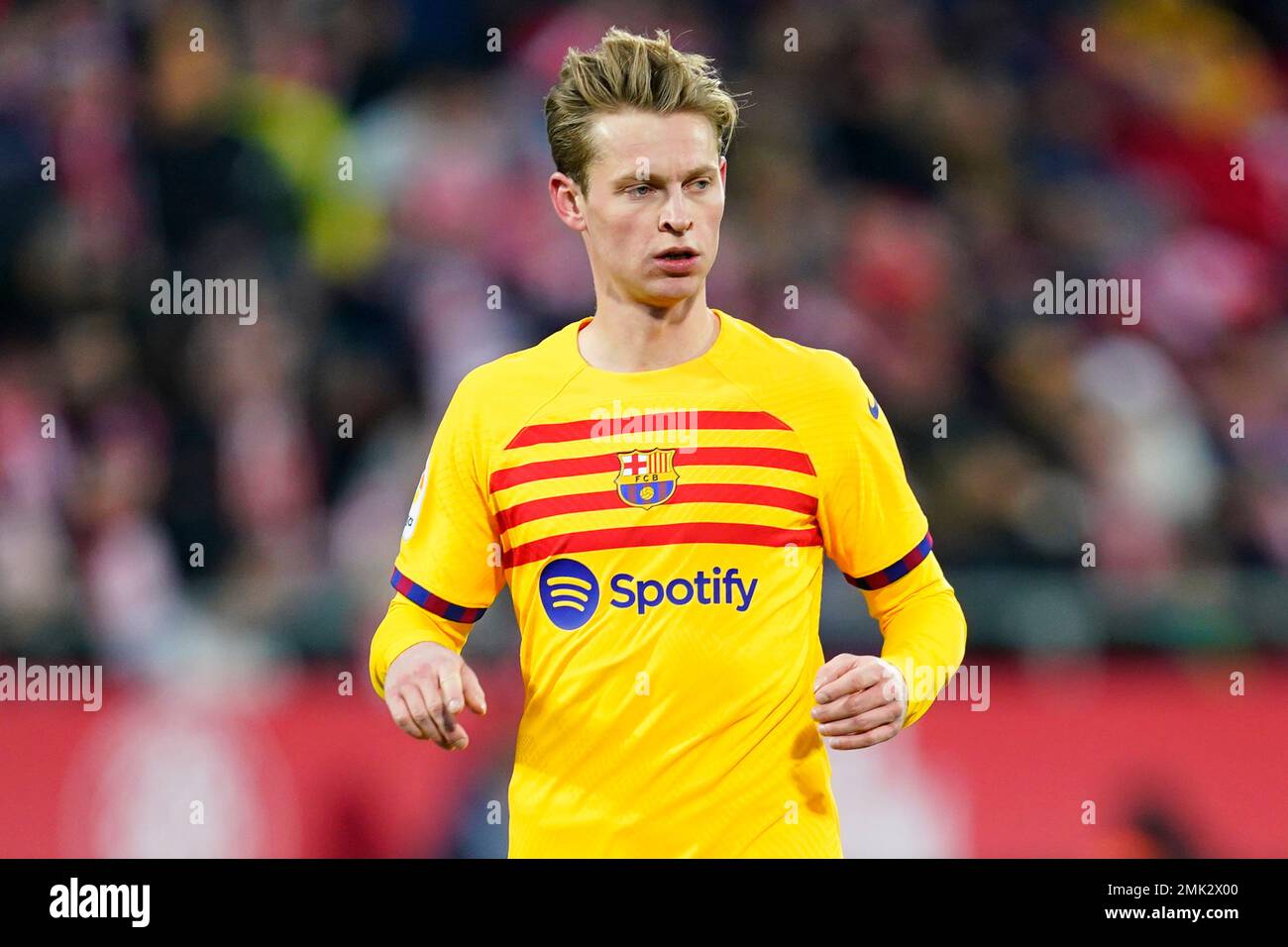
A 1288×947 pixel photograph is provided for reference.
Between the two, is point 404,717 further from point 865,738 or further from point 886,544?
point 886,544

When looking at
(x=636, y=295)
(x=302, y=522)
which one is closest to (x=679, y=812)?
(x=636, y=295)

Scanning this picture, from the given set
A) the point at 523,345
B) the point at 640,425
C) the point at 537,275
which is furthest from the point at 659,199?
the point at 537,275

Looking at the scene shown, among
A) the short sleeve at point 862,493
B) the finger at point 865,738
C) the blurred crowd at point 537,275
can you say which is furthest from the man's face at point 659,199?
the blurred crowd at point 537,275

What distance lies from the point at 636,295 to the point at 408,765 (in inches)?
108

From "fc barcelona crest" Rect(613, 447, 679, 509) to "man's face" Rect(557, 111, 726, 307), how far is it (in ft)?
1.01

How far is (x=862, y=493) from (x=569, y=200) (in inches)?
33.8

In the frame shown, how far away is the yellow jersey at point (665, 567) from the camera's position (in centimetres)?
338

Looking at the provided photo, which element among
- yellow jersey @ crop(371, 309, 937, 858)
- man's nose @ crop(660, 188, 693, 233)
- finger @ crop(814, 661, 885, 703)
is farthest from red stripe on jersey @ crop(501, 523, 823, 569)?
man's nose @ crop(660, 188, 693, 233)

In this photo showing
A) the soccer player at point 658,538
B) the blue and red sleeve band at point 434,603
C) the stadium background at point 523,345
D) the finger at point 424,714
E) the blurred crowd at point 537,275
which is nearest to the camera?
the finger at point 424,714

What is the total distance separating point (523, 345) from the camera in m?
7.34

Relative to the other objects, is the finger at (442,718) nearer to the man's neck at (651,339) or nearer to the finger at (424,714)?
the finger at (424,714)

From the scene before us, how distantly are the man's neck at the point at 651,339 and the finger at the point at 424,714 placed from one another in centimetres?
76

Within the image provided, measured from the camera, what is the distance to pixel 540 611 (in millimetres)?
3494

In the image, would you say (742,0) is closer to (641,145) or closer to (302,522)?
(302,522)
